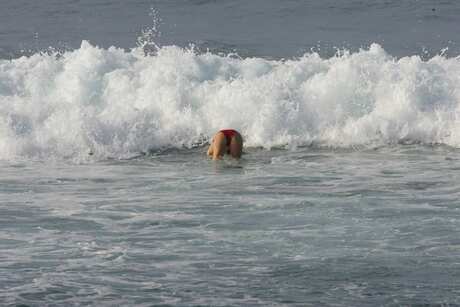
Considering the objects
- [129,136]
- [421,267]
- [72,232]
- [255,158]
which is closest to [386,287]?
[421,267]

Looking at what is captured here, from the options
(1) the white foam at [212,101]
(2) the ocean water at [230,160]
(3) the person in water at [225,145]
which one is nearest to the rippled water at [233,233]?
(2) the ocean water at [230,160]

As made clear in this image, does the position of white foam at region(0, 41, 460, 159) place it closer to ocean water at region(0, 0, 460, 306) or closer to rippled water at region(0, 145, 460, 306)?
ocean water at region(0, 0, 460, 306)

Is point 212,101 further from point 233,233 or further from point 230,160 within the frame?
point 233,233

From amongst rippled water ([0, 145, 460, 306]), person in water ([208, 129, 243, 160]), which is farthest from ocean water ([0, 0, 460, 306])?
person in water ([208, 129, 243, 160])

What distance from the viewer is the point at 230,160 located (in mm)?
15773

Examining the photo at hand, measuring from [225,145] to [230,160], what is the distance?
0.29 metres

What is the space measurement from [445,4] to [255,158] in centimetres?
1169

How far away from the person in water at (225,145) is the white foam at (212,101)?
4.53ft

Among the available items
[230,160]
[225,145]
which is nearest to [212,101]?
[225,145]

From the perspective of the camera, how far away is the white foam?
17406 millimetres

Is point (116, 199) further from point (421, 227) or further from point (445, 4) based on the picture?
A: point (445, 4)

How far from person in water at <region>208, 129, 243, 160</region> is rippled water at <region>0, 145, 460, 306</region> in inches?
15.5

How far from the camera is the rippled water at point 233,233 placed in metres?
9.08

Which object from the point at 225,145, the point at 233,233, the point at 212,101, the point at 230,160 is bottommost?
the point at 233,233
